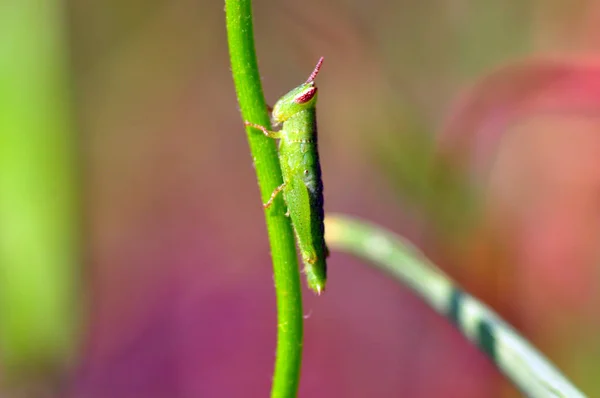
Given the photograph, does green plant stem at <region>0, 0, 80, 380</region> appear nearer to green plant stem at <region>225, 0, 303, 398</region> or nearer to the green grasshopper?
the green grasshopper

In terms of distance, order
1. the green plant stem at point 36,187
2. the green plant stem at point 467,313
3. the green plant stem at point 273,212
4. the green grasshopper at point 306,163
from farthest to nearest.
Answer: the green plant stem at point 36,187
the green grasshopper at point 306,163
the green plant stem at point 467,313
the green plant stem at point 273,212

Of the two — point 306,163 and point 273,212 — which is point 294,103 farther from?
point 273,212

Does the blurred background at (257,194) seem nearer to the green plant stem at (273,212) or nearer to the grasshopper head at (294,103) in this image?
the grasshopper head at (294,103)

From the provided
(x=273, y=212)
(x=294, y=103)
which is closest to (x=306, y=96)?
(x=294, y=103)

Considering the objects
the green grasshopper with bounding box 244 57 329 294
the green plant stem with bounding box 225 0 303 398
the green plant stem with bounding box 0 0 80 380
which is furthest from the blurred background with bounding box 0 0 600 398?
the green plant stem with bounding box 225 0 303 398

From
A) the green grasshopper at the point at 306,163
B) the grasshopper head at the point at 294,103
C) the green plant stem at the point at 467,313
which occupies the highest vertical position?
the grasshopper head at the point at 294,103

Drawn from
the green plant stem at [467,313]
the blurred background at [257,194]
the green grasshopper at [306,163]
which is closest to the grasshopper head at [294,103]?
the green grasshopper at [306,163]
